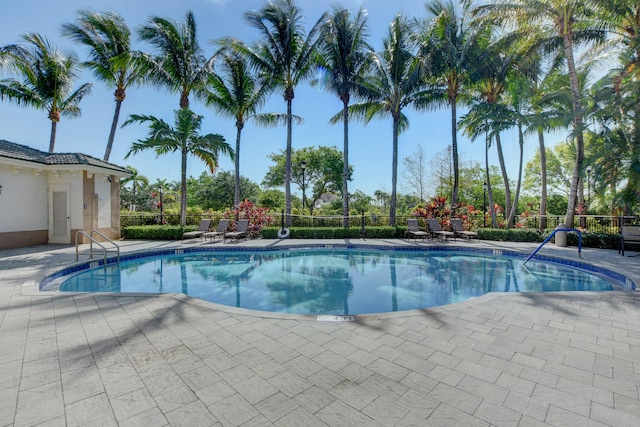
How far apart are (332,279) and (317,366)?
16.3 ft

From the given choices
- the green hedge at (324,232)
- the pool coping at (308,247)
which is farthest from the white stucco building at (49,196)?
the green hedge at (324,232)

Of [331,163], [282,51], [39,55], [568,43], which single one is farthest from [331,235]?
[39,55]

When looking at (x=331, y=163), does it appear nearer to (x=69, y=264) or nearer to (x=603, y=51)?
(x=603, y=51)

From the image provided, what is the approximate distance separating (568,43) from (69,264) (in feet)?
58.2

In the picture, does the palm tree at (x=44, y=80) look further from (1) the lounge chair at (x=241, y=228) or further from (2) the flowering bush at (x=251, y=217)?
(1) the lounge chair at (x=241, y=228)

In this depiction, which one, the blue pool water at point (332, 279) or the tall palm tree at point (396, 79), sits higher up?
the tall palm tree at point (396, 79)

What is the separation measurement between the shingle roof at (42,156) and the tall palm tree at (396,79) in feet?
40.6

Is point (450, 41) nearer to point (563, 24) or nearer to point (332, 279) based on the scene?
point (563, 24)

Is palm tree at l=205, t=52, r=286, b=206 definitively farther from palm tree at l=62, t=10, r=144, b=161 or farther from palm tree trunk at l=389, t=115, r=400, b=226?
palm tree trunk at l=389, t=115, r=400, b=226

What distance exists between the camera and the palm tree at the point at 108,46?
13359mm

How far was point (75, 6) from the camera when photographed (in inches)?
515

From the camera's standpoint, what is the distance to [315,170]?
90.7 feet

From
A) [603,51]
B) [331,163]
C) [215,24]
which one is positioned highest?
[215,24]

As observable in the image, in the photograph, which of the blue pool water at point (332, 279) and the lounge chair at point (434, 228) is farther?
the lounge chair at point (434, 228)
